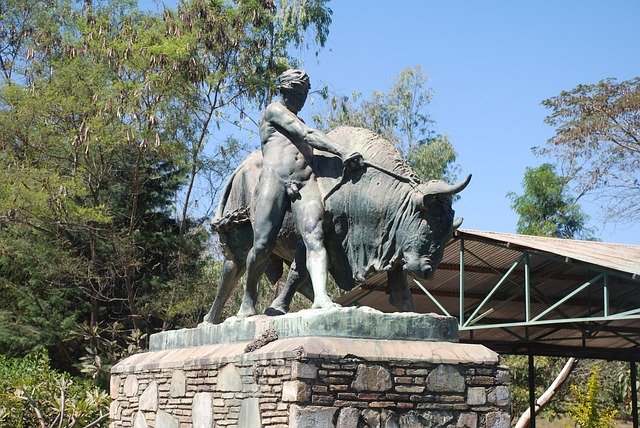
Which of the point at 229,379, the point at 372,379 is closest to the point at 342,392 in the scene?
the point at 372,379

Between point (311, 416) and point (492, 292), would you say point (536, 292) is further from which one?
point (311, 416)

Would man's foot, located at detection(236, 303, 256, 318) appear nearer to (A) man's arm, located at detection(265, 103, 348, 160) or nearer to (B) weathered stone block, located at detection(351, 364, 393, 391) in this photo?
(A) man's arm, located at detection(265, 103, 348, 160)

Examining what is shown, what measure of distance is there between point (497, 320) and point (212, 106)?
811 cm

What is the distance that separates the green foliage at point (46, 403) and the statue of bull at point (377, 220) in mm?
6657

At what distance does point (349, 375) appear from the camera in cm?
685

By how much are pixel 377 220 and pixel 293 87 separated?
131 centimetres

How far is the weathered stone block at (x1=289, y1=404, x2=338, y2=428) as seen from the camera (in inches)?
264

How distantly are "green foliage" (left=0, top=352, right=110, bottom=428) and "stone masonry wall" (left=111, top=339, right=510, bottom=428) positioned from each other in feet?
20.2

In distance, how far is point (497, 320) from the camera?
20719 mm

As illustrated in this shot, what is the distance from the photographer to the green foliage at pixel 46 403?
14328mm

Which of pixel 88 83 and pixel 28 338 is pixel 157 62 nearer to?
pixel 88 83

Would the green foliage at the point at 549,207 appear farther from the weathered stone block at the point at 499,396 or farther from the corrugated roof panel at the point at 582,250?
the weathered stone block at the point at 499,396

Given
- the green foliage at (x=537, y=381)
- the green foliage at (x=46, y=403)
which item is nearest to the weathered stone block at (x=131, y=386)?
the green foliage at (x=46, y=403)

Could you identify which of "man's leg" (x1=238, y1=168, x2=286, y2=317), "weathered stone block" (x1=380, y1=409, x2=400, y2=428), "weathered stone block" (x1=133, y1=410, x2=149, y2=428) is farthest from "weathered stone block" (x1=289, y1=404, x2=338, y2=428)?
"weathered stone block" (x1=133, y1=410, x2=149, y2=428)
